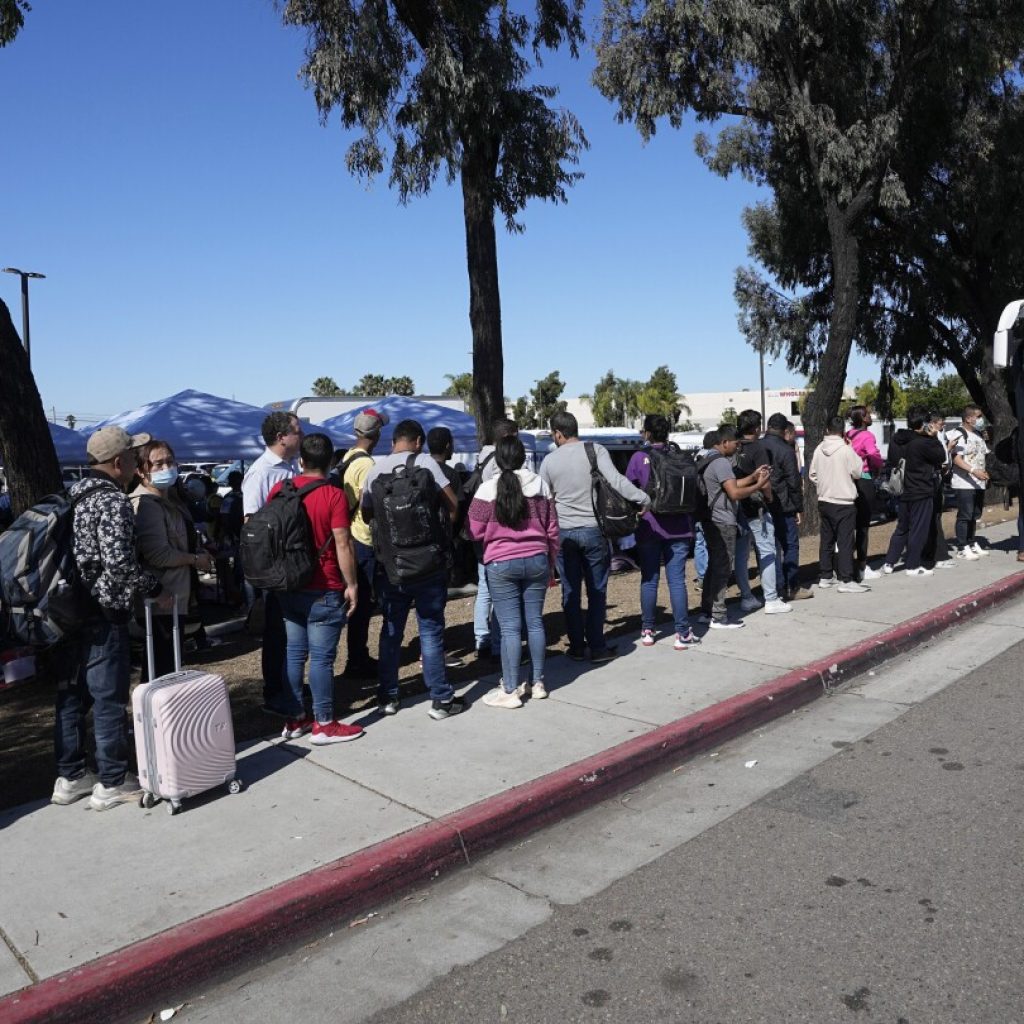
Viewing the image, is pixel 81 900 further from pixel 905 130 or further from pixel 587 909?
pixel 905 130

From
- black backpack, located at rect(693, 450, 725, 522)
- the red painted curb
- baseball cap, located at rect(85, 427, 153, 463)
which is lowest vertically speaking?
the red painted curb

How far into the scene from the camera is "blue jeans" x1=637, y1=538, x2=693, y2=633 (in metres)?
7.27

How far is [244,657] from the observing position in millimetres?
7898

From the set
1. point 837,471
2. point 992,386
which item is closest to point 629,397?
point 992,386

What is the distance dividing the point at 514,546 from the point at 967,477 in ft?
24.9

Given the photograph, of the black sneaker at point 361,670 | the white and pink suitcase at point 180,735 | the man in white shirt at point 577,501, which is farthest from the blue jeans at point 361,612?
the white and pink suitcase at point 180,735

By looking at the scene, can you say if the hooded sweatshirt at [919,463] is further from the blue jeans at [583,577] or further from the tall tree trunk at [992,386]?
the tall tree trunk at [992,386]

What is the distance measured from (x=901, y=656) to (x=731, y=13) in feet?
34.7

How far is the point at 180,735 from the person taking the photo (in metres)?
4.44

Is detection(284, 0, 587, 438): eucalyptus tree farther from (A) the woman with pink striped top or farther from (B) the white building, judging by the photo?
(B) the white building

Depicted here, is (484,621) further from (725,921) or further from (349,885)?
(725,921)

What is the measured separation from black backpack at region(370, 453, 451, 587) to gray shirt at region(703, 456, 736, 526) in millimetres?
3107

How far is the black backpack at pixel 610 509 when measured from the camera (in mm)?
6586

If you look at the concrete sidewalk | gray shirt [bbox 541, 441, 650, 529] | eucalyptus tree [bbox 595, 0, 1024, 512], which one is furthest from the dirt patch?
eucalyptus tree [bbox 595, 0, 1024, 512]
